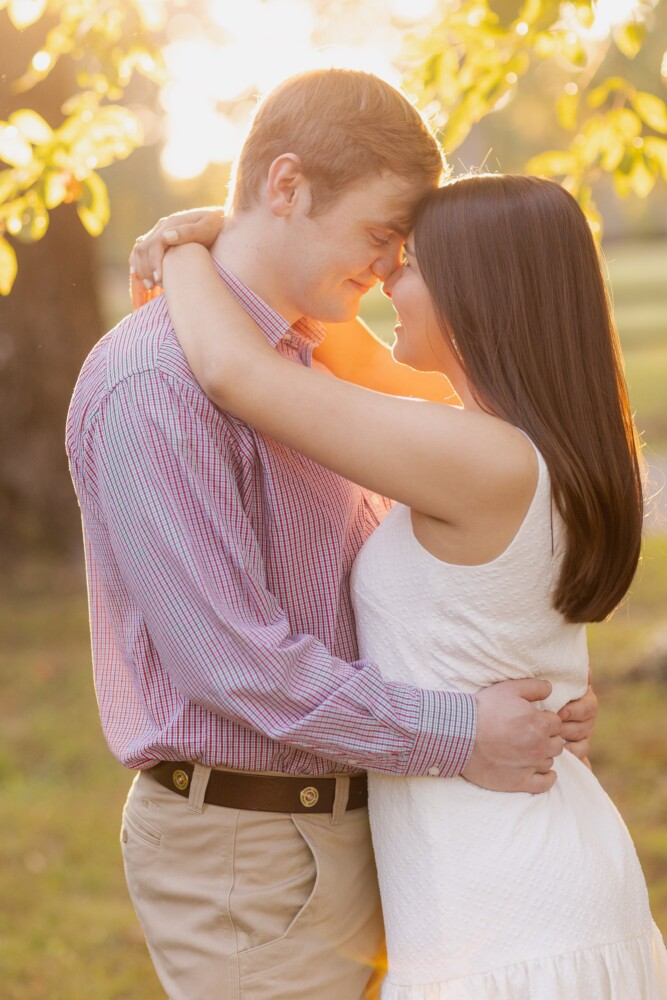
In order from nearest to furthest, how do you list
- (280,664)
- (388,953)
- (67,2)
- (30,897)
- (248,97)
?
1. (280,664)
2. (388,953)
3. (67,2)
4. (248,97)
5. (30,897)

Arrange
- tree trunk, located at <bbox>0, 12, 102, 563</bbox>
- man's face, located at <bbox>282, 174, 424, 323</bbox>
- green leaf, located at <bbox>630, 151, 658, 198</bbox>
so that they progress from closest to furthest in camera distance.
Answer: man's face, located at <bbox>282, 174, 424, 323</bbox>, green leaf, located at <bbox>630, 151, 658, 198</bbox>, tree trunk, located at <bbox>0, 12, 102, 563</bbox>

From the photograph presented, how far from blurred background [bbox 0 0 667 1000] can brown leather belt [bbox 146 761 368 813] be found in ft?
2.94

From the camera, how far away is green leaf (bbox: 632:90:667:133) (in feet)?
10.2

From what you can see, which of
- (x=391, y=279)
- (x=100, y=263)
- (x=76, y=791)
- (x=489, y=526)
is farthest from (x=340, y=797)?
(x=100, y=263)

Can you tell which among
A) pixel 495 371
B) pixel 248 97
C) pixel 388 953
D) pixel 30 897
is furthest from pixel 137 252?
pixel 30 897

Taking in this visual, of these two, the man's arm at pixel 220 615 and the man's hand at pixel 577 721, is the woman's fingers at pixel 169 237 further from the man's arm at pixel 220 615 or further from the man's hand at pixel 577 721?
the man's hand at pixel 577 721

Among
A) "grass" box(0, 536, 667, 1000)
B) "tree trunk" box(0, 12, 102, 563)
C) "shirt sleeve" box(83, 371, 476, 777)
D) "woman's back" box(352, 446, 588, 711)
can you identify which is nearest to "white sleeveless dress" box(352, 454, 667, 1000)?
"woman's back" box(352, 446, 588, 711)

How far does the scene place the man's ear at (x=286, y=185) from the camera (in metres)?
2.17

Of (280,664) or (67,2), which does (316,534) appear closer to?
(280,664)

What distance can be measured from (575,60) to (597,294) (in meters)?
1.48

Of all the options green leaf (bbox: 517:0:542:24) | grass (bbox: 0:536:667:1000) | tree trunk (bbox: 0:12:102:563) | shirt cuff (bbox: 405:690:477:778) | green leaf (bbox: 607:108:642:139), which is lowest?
grass (bbox: 0:536:667:1000)

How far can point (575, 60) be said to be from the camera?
132 inches

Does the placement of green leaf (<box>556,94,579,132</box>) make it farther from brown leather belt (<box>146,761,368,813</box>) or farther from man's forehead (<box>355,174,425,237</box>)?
brown leather belt (<box>146,761,368,813</box>)

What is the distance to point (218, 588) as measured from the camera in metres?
1.98
